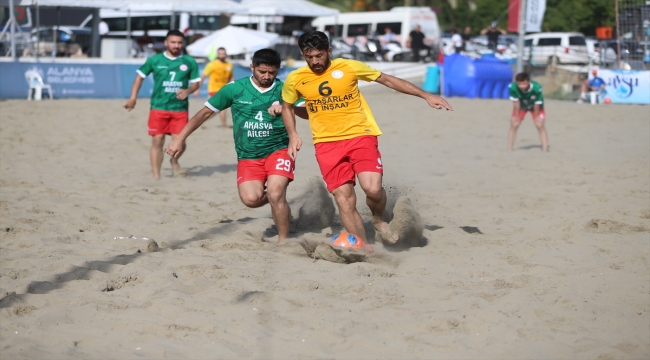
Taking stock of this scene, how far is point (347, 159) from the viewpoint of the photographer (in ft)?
19.8

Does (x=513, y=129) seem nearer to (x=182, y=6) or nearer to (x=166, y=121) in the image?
(x=166, y=121)

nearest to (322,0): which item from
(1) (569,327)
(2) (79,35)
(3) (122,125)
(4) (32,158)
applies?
(2) (79,35)

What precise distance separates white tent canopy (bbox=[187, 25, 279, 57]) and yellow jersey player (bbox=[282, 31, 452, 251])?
19760mm

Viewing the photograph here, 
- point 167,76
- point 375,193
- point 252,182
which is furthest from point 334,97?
point 167,76

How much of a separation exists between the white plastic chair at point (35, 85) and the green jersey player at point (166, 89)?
37.2 ft

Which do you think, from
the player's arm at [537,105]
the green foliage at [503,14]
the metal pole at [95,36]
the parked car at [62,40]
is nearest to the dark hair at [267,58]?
the player's arm at [537,105]

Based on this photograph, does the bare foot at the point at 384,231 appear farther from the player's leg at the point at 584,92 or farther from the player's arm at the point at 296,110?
the player's leg at the point at 584,92

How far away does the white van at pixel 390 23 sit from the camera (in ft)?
110

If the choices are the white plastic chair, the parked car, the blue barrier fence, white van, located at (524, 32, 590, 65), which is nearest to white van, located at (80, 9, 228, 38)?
the parked car

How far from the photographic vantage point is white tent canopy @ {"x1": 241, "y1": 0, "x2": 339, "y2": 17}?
1161 inches

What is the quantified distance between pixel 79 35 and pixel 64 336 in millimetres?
25950

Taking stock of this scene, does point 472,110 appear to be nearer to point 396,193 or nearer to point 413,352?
point 396,193

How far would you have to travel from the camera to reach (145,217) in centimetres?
741

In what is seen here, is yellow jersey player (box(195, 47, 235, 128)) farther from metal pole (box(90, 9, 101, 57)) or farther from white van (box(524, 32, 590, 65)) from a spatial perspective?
white van (box(524, 32, 590, 65))
